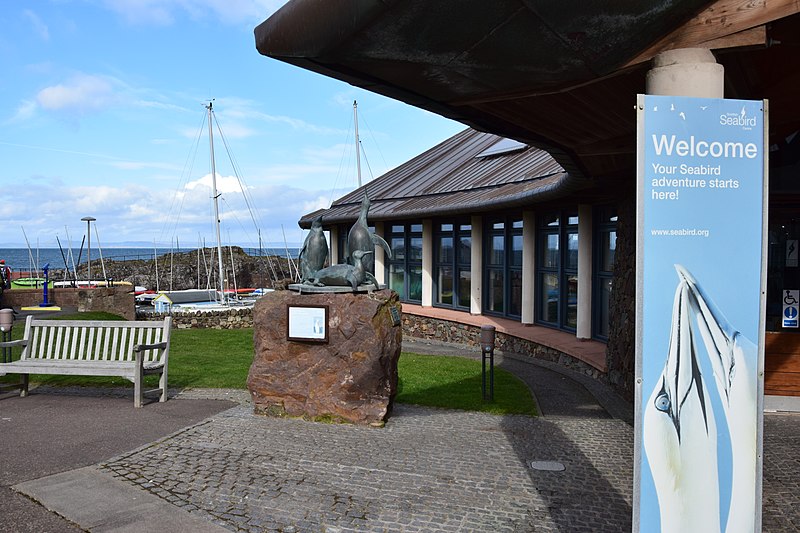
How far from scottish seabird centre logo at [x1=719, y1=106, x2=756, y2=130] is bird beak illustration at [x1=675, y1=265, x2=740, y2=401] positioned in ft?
2.39

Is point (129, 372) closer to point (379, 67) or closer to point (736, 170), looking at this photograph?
point (379, 67)

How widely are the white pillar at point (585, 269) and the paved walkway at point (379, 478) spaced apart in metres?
4.68

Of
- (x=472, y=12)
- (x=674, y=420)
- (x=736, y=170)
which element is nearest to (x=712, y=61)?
(x=736, y=170)

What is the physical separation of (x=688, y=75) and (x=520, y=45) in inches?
38.8

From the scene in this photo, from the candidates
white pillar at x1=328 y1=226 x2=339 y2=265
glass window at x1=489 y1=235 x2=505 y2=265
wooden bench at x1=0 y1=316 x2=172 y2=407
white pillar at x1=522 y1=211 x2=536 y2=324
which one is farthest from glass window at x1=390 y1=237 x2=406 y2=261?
wooden bench at x1=0 y1=316 x2=172 y2=407

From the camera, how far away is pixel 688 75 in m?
3.46

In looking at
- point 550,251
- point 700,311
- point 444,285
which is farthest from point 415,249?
point 700,311

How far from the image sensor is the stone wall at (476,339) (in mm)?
11422

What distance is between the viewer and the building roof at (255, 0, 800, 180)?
3.48 meters

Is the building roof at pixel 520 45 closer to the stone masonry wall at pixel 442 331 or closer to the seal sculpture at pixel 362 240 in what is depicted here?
the seal sculpture at pixel 362 240

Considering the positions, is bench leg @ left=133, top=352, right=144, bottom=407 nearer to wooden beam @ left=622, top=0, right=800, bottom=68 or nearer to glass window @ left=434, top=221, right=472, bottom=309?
wooden beam @ left=622, top=0, right=800, bottom=68

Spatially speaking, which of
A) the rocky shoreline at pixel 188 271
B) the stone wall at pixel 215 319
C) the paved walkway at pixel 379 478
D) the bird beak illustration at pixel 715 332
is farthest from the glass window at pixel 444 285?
the rocky shoreline at pixel 188 271

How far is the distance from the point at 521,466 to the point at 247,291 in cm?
3931

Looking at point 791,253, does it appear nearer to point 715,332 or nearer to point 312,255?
point 312,255
